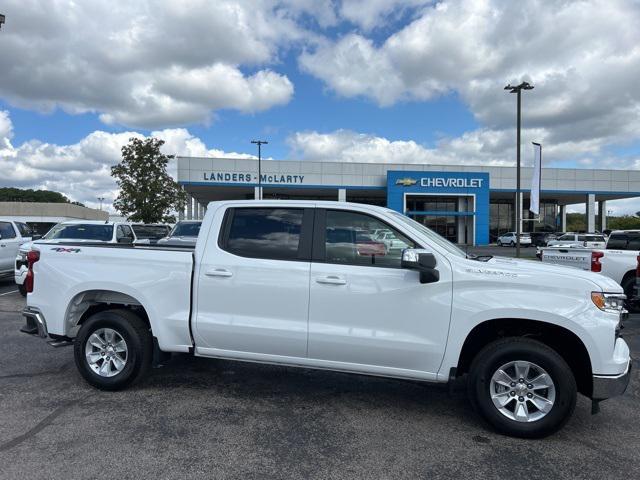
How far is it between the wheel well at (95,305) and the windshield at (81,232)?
7496 mm

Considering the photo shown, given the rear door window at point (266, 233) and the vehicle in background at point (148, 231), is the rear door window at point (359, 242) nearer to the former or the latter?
the rear door window at point (266, 233)

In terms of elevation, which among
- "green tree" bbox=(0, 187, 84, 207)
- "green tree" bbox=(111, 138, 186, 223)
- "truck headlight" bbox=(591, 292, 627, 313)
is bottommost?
"truck headlight" bbox=(591, 292, 627, 313)

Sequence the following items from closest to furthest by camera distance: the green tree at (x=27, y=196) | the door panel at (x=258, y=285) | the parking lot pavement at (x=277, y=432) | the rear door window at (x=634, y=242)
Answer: the parking lot pavement at (x=277, y=432), the door panel at (x=258, y=285), the rear door window at (x=634, y=242), the green tree at (x=27, y=196)

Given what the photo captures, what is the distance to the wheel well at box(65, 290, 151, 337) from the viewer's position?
201 inches

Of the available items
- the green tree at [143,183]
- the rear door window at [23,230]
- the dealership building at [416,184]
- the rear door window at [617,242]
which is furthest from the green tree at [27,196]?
the rear door window at [617,242]

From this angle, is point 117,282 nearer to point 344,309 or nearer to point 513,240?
point 344,309

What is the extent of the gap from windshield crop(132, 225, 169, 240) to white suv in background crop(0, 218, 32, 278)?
402 centimetres

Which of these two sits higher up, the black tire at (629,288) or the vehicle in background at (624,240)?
the vehicle in background at (624,240)

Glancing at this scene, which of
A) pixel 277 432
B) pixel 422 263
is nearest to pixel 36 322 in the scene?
pixel 277 432

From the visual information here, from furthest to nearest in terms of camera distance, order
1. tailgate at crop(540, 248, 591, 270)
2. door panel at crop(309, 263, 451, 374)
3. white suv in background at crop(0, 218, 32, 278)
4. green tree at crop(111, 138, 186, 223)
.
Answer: green tree at crop(111, 138, 186, 223), white suv in background at crop(0, 218, 32, 278), tailgate at crop(540, 248, 591, 270), door panel at crop(309, 263, 451, 374)

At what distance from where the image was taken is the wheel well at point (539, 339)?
410 cm

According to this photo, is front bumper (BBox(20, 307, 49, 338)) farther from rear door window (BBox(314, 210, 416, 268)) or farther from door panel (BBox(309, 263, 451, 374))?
rear door window (BBox(314, 210, 416, 268))

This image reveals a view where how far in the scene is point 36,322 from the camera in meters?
5.26

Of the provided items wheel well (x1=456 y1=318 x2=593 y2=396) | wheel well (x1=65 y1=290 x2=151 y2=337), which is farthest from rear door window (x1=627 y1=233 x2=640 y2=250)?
wheel well (x1=65 y1=290 x2=151 y2=337)
